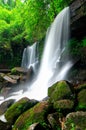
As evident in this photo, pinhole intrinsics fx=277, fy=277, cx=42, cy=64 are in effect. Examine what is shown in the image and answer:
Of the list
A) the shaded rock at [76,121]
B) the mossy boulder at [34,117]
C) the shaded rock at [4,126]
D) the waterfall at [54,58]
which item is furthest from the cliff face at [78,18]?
the shaded rock at [76,121]

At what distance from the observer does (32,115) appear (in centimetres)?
759

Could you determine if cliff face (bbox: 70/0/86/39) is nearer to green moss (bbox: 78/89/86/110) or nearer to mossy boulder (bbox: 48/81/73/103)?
mossy boulder (bbox: 48/81/73/103)

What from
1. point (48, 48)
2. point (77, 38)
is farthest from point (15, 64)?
point (77, 38)

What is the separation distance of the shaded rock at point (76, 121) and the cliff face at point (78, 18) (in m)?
7.82

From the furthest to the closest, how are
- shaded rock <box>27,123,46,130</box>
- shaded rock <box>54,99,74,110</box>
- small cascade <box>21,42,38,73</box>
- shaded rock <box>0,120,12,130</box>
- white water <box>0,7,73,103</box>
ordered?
small cascade <box>21,42,38,73</box> → white water <box>0,7,73,103</box> → shaded rock <box>54,99,74,110</box> → shaded rock <box>0,120,12,130</box> → shaded rock <box>27,123,46,130</box>

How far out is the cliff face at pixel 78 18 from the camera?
13.5 metres

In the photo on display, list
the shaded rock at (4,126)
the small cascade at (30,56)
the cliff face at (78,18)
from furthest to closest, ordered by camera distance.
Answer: the small cascade at (30,56) → the cliff face at (78,18) → the shaded rock at (4,126)

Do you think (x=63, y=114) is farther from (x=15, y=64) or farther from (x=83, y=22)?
(x=15, y=64)

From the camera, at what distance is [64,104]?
24.4ft

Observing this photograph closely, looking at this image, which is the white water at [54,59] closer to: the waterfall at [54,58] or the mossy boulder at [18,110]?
the waterfall at [54,58]

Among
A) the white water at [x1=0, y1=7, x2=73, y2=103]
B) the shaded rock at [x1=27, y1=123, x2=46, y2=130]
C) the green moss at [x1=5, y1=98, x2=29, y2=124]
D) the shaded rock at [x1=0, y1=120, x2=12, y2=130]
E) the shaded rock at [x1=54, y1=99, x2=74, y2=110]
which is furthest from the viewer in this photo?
the white water at [x1=0, y1=7, x2=73, y2=103]

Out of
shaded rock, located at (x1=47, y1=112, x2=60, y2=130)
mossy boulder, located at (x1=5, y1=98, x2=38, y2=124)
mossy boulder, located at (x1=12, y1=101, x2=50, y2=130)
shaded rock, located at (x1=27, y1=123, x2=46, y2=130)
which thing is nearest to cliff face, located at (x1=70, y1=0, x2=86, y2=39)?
mossy boulder, located at (x1=5, y1=98, x2=38, y2=124)

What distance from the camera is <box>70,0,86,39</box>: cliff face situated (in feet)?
44.3

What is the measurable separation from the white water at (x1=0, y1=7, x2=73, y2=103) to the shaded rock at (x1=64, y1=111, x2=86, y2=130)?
7041mm
